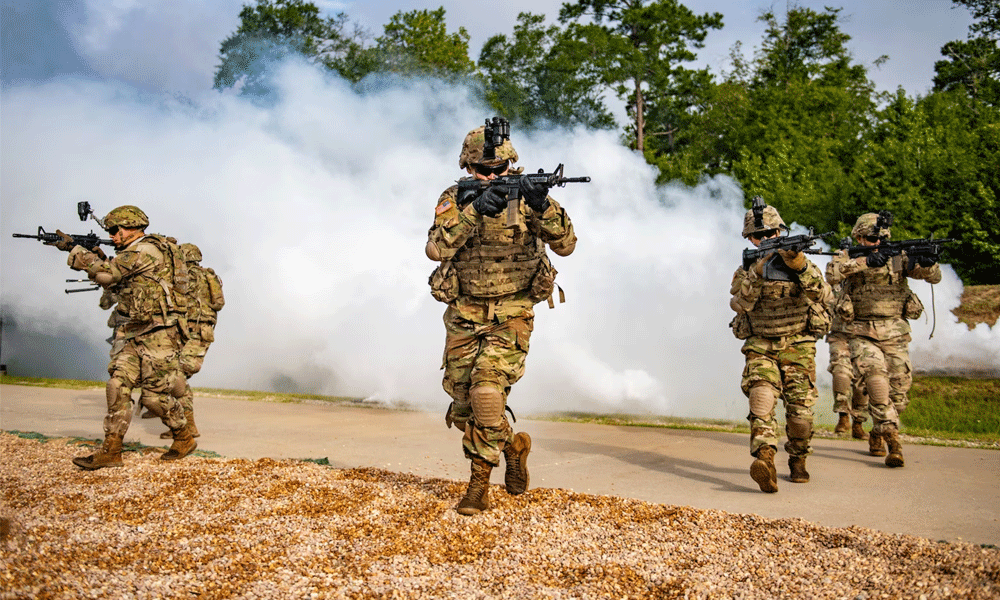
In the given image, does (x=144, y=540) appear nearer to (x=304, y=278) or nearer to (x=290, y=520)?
(x=290, y=520)

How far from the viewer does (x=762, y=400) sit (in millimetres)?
6988

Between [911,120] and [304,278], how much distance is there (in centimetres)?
1171

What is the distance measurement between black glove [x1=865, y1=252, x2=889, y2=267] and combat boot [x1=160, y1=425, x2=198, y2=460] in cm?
728

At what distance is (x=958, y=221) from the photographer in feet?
47.2

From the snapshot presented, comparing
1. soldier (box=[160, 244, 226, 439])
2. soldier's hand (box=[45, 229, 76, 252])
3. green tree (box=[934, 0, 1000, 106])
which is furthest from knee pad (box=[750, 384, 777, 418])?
green tree (box=[934, 0, 1000, 106])

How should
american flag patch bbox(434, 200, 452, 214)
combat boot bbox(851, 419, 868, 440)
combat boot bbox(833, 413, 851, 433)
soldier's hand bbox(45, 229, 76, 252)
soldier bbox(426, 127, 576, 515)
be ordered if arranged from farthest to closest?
combat boot bbox(833, 413, 851, 433), combat boot bbox(851, 419, 868, 440), soldier's hand bbox(45, 229, 76, 252), american flag patch bbox(434, 200, 452, 214), soldier bbox(426, 127, 576, 515)

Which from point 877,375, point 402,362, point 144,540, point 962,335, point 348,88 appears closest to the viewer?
point 144,540

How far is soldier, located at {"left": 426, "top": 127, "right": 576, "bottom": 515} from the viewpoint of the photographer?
5758 millimetres

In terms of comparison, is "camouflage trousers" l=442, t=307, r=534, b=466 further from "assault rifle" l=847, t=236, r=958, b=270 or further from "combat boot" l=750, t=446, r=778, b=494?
"assault rifle" l=847, t=236, r=958, b=270

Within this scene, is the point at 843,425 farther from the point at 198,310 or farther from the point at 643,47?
the point at 643,47

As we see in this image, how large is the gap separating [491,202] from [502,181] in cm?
16

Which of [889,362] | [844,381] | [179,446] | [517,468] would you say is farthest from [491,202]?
[844,381]

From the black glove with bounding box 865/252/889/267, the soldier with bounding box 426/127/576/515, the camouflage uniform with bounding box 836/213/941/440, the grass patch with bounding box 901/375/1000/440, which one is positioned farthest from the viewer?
the grass patch with bounding box 901/375/1000/440

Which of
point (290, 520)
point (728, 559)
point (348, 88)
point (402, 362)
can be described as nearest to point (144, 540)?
point (290, 520)
